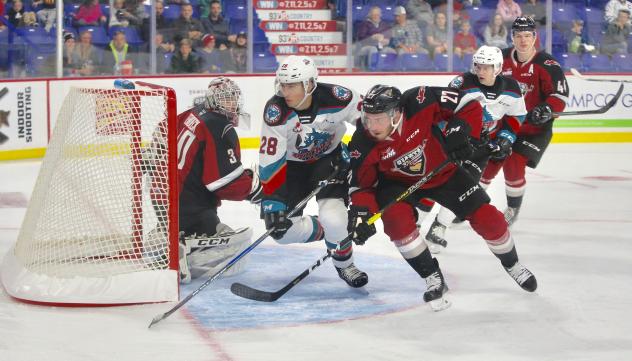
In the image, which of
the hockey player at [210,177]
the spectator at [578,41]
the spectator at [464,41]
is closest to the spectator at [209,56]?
the spectator at [464,41]

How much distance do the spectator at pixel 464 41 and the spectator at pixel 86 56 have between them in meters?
3.27

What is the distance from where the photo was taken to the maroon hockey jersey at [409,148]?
3.92 meters

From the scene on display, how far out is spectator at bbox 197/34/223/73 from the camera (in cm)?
921

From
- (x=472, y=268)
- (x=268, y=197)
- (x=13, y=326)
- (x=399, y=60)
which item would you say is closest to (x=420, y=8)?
(x=399, y=60)

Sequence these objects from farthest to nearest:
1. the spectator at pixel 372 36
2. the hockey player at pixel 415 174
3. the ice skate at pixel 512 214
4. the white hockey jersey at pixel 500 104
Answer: the spectator at pixel 372 36
the ice skate at pixel 512 214
the white hockey jersey at pixel 500 104
the hockey player at pixel 415 174

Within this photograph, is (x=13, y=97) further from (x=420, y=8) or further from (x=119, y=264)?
(x=119, y=264)

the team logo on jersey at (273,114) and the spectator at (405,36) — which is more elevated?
the spectator at (405,36)

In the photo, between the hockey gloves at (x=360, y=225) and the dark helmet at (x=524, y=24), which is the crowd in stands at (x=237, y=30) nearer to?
the dark helmet at (x=524, y=24)

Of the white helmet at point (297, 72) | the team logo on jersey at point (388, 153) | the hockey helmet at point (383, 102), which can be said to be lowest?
the team logo on jersey at point (388, 153)

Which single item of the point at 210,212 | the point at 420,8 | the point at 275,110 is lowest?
the point at 210,212

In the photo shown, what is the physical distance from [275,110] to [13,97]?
4.54 meters

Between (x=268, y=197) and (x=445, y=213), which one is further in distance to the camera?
(x=445, y=213)

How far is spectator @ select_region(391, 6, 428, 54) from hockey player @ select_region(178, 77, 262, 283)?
5346 millimetres

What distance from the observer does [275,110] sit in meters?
4.13
